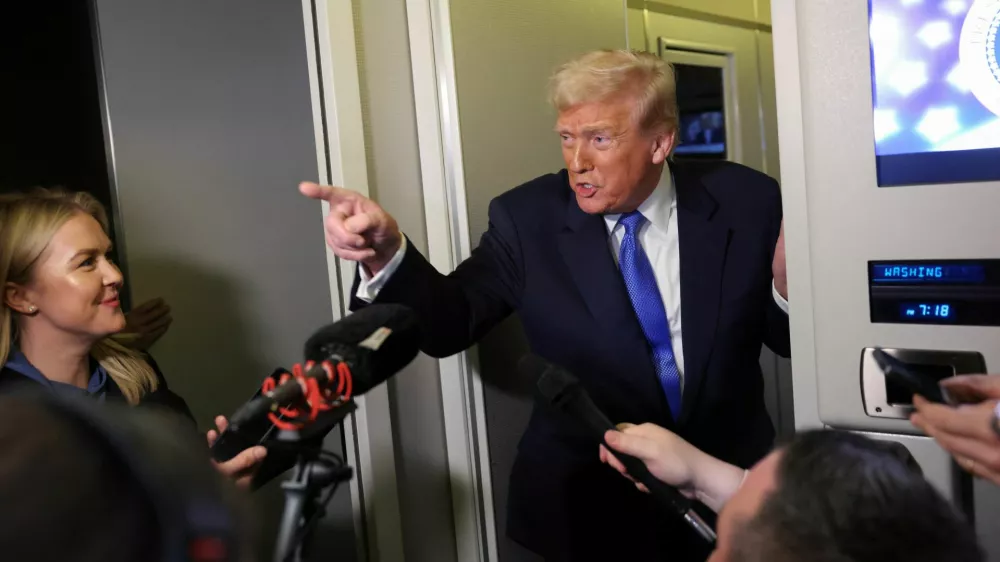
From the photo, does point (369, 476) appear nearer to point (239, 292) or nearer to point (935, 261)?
point (239, 292)

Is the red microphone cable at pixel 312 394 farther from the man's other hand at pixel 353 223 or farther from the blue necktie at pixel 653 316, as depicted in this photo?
the blue necktie at pixel 653 316

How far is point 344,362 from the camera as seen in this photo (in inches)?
28.1

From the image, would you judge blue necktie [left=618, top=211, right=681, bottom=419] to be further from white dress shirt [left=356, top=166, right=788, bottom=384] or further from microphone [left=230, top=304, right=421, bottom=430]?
microphone [left=230, top=304, right=421, bottom=430]

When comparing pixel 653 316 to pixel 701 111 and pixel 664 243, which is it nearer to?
pixel 664 243

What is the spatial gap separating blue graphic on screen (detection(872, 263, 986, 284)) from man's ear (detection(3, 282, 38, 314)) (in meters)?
1.32

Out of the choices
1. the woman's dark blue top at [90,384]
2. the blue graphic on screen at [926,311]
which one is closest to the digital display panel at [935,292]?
the blue graphic on screen at [926,311]

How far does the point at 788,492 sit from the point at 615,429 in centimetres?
37

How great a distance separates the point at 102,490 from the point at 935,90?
83cm

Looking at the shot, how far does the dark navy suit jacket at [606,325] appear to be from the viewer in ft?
4.57

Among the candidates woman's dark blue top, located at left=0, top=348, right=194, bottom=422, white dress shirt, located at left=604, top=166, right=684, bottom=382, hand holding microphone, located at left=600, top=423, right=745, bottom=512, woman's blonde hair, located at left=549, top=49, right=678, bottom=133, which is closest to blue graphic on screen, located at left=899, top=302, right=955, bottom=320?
hand holding microphone, located at left=600, top=423, right=745, bottom=512

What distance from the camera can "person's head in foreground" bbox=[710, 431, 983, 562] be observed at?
62 cm

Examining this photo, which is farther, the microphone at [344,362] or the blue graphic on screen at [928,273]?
the blue graphic on screen at [928,273]

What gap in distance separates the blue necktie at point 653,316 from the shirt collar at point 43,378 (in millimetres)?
958

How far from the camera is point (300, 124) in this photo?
1.72m
